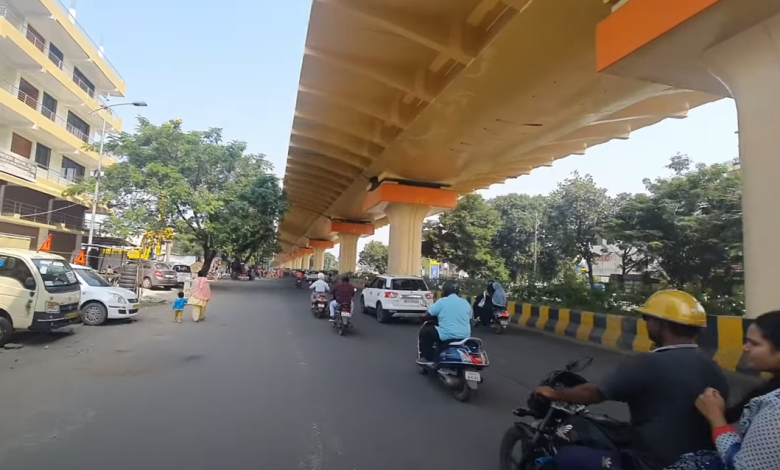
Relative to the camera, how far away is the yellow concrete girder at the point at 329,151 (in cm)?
2234

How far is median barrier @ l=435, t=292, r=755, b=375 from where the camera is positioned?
27.9 ft

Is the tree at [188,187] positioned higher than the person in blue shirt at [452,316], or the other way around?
the tree at [188,187]

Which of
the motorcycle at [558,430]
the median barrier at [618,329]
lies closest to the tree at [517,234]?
the median barrier at [618,329]

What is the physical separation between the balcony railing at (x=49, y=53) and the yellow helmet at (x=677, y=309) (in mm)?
26805

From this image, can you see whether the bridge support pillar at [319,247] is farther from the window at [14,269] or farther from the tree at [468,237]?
the window at [14,269]

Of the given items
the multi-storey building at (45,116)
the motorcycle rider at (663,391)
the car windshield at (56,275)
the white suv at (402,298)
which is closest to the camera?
the motorcycle rider at (663,391)

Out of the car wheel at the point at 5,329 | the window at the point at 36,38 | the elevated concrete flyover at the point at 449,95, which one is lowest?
the car wheel at the point at 5,329

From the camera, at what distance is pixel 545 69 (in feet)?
37.6

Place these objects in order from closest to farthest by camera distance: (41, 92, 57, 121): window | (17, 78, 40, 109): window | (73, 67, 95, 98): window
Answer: (17, 78, 40, 109): window → (41, 92, 57, 121): window → (73, 67, 95, 98): window

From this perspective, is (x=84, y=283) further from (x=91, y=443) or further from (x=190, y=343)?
(x=91, y=443)

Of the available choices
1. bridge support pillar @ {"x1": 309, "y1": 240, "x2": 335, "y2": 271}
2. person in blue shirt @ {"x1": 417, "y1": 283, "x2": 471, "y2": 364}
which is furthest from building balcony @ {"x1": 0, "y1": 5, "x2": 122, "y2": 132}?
bridge support pillar @ {"x1": 309, "y1": 240, "x2": 335, "y2": 271}

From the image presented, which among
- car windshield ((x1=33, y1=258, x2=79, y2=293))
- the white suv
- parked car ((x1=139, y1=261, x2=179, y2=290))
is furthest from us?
parked car ((x1=139, y1=261, x2=179, y2=290))

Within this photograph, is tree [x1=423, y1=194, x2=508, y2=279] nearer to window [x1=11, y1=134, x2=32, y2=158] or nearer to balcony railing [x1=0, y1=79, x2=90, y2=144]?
balcony railing [x1=0, y1=79, x2=90, y2=144]

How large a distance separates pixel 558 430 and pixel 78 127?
35.6 m
